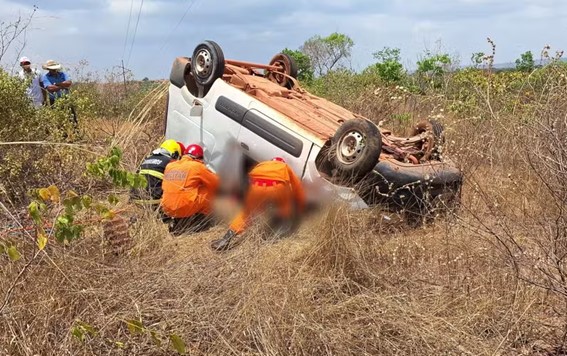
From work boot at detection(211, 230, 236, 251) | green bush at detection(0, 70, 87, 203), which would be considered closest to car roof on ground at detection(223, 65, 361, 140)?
work boot at detection(211, 230, 236, 251)

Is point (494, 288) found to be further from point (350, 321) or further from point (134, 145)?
point (134, 145)

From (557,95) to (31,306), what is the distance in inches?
135

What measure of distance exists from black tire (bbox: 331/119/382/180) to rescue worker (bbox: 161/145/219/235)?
3.76ft

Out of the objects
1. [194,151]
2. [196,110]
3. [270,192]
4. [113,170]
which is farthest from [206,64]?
[113,170]

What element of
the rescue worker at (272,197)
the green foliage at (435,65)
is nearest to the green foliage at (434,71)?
the green foliage at (435,65)

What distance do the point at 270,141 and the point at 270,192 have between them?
770 mm

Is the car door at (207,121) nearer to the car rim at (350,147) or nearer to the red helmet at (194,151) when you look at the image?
the red helmet at (194,151)

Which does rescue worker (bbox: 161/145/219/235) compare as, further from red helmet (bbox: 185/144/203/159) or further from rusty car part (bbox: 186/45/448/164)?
rusty car part (bbox: 186/45/448/164)

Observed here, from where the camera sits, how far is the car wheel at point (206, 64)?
596 centimetres

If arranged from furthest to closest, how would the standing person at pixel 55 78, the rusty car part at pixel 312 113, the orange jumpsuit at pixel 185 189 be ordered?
the standing person at pixel 55 78 < the rusty car part at pixel 312 113 < the orange jumpsuit at pixel 185 189

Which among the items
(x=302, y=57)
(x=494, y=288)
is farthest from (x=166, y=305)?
(x=302, y=57)

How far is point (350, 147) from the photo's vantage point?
4.98 meters

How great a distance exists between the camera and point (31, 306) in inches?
122

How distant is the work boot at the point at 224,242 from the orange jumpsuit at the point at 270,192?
55 millimetres
